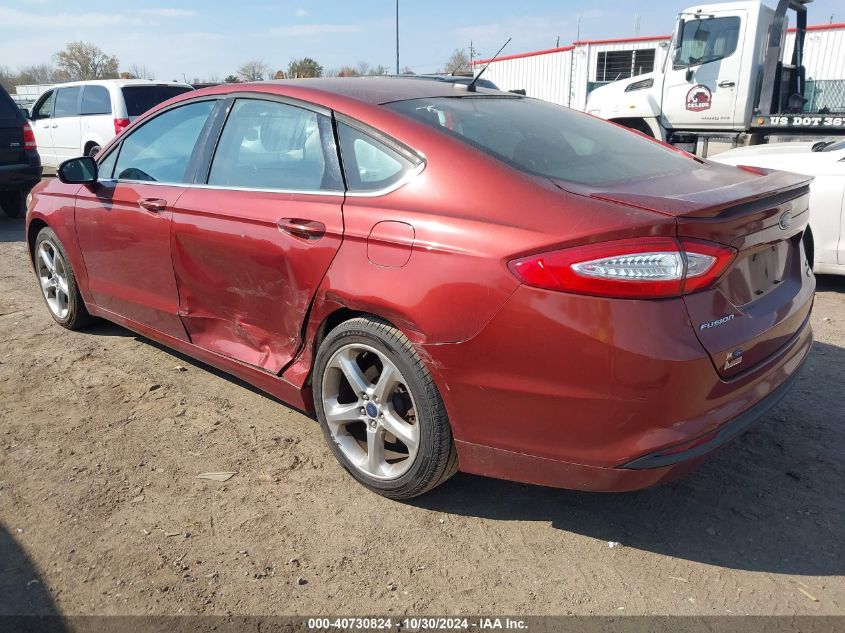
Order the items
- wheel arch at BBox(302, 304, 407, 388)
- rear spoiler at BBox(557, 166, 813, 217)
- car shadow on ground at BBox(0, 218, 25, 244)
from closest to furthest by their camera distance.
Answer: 1. rear spoiler at BBox(557, 166, 813, 217)
2. wheel arch at BBox(302, 304, 407, 388)
3. car shadow on ground at BBox(0, 218, 25, 244)

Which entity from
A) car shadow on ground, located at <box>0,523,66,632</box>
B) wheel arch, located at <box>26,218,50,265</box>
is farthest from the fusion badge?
wheel arch, located at <box>26,218,50,265</box>

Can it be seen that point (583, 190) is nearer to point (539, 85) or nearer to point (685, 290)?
point (685, 290)

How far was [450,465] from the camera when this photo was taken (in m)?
2.60

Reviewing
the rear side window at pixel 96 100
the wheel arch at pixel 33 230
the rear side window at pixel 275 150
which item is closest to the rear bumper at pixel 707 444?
the rear side window at pixel 275 150

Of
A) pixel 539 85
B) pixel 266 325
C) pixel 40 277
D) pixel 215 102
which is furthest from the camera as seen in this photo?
pixel 539 85

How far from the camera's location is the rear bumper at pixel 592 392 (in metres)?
2.09

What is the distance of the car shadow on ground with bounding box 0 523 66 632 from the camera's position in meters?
2.21

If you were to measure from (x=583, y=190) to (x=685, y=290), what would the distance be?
0.50 metres

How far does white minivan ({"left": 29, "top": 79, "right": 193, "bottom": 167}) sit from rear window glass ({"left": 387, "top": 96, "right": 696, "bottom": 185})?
30.9 ft

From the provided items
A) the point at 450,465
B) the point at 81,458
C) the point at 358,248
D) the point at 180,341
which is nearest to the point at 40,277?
the point at 180,341

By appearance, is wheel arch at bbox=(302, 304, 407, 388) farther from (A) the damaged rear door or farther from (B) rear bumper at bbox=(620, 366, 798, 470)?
(B) rear bumper at bbox=(620, 366, 798, 470)

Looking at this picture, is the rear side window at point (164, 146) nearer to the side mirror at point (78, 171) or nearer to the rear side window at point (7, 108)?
the side mirror at point (78, 171)

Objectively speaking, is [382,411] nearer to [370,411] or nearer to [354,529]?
[370,411]

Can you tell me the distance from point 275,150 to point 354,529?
5.65 feet
